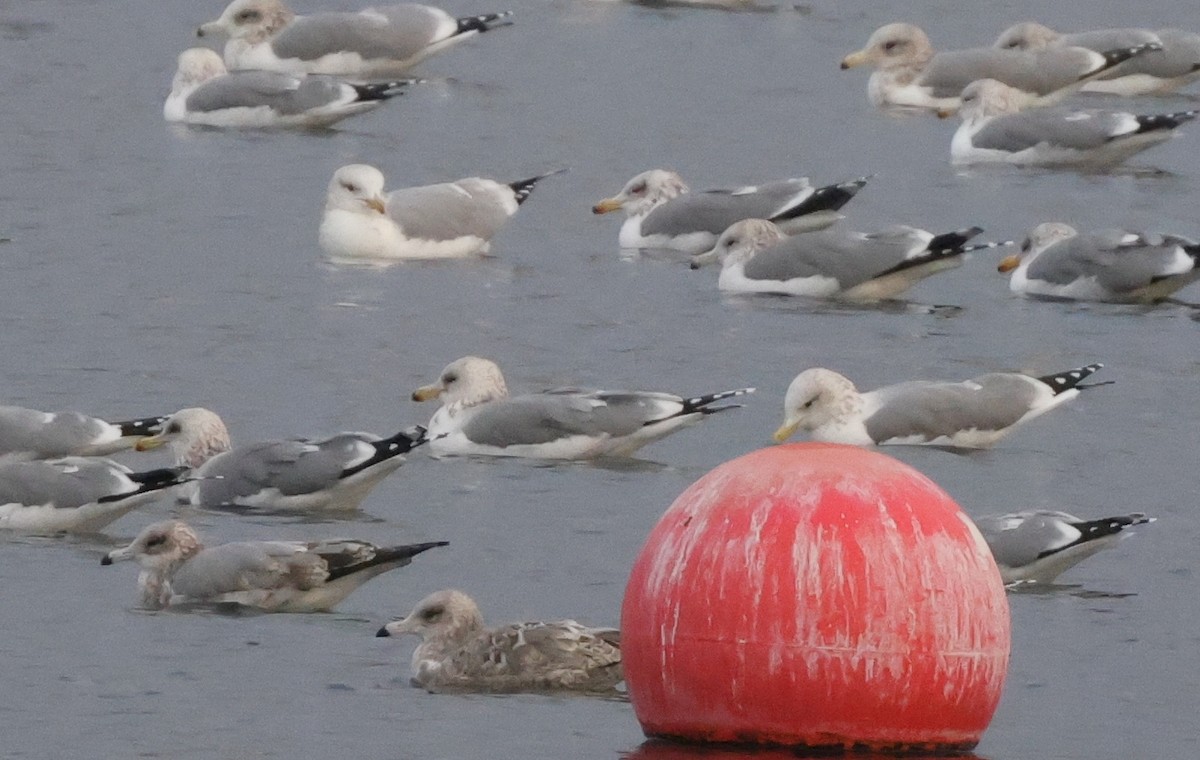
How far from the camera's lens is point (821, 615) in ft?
31.0

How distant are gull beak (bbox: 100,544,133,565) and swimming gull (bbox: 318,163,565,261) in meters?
7.34

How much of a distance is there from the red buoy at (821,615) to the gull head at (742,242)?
9600mm

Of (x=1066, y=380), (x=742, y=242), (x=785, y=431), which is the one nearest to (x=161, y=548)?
(x=785, y=431)

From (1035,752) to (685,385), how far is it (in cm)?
644

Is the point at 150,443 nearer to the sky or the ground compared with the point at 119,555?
nearer to the sky

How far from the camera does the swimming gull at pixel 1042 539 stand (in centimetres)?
1245

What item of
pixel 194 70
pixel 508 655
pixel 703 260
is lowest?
pixel 508 655

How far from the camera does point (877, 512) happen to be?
31.3 feet

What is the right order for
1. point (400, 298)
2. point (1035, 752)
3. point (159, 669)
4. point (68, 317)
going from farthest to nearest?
point (400, 298) < point (68, 317) < point (159, 669) < point (1035, 752)

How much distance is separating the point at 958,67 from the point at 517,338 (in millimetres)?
9257

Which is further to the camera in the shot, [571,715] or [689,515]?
[571,715]

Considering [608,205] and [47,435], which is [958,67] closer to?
[608,205]

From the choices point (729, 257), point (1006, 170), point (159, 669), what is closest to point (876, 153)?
point (1006, 170)

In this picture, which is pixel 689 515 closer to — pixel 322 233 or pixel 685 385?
pixel 685 385
